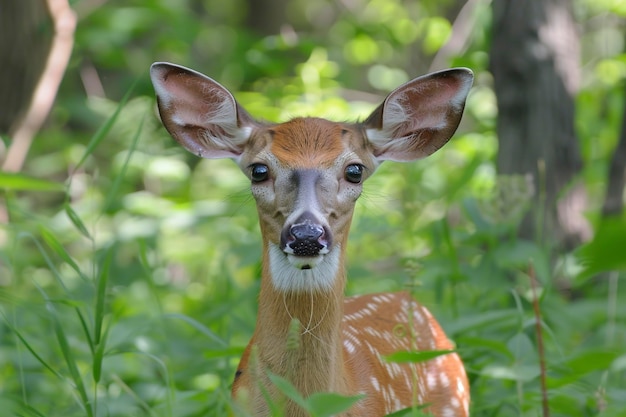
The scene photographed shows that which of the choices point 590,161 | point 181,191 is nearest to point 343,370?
point 590,161

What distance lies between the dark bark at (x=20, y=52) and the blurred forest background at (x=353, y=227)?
0.01 meters

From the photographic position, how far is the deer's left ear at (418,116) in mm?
3504

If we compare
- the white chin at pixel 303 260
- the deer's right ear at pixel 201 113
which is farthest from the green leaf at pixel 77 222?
the white chin at pixel 303 260

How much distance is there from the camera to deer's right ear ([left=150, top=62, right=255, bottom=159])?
11.5 feet

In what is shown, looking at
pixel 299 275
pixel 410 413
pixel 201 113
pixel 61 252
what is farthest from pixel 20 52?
pixel 410 413

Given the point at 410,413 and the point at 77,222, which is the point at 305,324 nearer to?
the point at 410,413

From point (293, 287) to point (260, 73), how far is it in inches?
201

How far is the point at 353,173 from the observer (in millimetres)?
3254

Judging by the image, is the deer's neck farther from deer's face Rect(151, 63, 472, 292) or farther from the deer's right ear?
the deer's right ear

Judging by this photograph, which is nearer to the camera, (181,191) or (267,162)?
(267,162)

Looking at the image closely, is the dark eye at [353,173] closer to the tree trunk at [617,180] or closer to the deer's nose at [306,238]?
the deer's nose at [306,238]

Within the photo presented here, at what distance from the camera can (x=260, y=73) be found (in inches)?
319

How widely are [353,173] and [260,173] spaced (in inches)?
11.6

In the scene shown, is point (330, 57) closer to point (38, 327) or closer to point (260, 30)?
point (260, 30)
